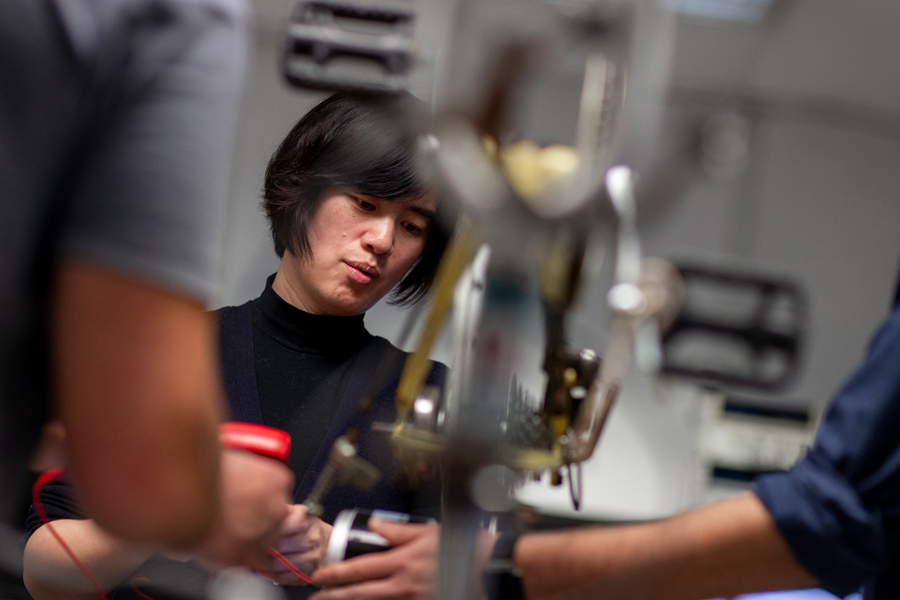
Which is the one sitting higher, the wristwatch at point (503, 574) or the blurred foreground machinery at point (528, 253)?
the blurred foreground machinery at point (528, 253)

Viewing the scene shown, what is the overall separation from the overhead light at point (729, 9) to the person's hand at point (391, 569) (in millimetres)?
1866

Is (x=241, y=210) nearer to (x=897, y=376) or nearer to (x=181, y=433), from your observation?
(x=181, y=433)

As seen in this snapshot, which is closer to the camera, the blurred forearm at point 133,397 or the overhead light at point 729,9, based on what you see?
the blurred forearm at point 133,397

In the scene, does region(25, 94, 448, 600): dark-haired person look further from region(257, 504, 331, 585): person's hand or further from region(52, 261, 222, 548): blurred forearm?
region(52, 261, 222, 548): blurred forearm

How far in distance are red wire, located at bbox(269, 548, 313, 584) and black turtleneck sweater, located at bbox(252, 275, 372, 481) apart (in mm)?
77

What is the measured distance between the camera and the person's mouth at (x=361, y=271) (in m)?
0.57

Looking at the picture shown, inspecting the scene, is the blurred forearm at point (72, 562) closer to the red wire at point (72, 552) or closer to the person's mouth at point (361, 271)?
the red wire at point (72, 552)

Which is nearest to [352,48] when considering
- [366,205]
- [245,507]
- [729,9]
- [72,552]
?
[366,205]

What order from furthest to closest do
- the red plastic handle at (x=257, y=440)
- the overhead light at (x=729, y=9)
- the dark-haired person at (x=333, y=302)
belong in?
the overhead light at (x=729, y=9) < the dark-haired person at (x=333, y=302) < the red plastic handle at (x=257, y=440)

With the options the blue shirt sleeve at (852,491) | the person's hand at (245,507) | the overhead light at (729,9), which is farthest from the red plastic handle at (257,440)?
the overhead light at (729,9)

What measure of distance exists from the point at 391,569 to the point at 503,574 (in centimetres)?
6

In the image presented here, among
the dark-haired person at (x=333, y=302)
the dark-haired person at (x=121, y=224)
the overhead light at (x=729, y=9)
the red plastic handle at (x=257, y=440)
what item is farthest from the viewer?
the overhead light at (x=729, y=9)

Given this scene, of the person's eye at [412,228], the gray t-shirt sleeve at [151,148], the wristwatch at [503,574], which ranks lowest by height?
the wristwatch at [503,574]

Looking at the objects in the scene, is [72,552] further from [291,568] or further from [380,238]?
[380,238]
